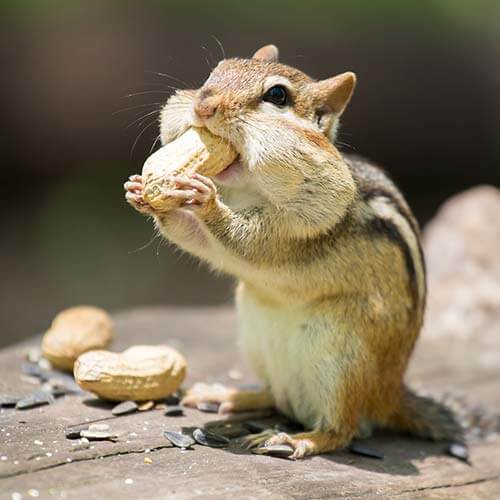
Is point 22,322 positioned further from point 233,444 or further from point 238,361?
point 233,444

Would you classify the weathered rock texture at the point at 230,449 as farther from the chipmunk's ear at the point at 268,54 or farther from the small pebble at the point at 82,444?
the chipmunk's ear at the point at 268,54

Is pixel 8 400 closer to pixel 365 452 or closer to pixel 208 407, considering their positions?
pixel 208 407

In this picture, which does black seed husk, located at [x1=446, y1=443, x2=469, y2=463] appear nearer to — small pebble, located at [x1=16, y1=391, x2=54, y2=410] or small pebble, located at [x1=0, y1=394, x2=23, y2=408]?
small pebble, located at [x1=16, y1=391, x2=54, y2=410]

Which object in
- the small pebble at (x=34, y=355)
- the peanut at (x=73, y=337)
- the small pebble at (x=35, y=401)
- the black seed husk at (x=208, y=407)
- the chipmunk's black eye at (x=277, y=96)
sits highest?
the chipmunk's black eye at (x=277, y=96)

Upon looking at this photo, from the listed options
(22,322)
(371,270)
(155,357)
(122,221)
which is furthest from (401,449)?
(122,221)

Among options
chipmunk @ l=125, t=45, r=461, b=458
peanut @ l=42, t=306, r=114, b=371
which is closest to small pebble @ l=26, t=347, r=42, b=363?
peanut @ l=42, t=306, r=114, b=371

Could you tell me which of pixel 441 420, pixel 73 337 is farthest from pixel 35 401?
pixel 441 420

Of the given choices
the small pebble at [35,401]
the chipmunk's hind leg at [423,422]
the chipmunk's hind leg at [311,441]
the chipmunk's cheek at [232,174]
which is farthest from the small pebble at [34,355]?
the chipmunk's hind leg at [423,422]
